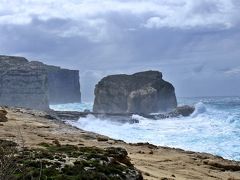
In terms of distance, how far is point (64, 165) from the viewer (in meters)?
14.0

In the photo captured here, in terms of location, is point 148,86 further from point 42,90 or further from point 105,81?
point 42,90

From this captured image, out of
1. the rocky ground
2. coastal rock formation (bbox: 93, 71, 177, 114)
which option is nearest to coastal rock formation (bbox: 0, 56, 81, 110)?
coastal rock formation (bbox: 93, 71, 177, 114)

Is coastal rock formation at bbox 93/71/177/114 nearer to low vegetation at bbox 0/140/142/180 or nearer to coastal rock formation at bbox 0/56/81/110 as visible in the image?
coastal rock formation at bbox 0/56/81/110

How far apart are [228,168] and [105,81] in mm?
128509

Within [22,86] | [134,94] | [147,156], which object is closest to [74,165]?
[147,156]

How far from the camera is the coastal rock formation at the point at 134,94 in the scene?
14175 cm

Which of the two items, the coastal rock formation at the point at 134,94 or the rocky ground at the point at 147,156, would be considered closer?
the rocky ground at the point at 147,156

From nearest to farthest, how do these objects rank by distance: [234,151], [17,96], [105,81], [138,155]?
1. [138,155]
2. [234,151]
3. [17,96]
4. [105,81]

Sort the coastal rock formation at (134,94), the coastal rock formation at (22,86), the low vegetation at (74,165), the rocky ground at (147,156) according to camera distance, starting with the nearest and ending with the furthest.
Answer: the low vegetation at (74,165) < the rocky ground at (147,156) < the coastal rock formation at (22,86) < the coastal rock formation at (134,94)

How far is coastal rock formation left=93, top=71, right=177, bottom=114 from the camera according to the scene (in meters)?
142

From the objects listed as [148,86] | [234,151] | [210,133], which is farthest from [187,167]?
[148,86]

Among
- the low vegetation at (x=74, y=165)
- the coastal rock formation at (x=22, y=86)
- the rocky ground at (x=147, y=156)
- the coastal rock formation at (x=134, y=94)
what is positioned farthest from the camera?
the coastal rock formation at (x=134, y=94)

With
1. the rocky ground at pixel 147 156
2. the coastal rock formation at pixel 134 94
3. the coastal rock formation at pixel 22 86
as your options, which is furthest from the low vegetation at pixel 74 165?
the coastal rock formation at pixel 22 86

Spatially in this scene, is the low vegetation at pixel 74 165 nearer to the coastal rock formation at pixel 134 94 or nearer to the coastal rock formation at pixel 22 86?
the coastal rock formation at pixel 134 94
